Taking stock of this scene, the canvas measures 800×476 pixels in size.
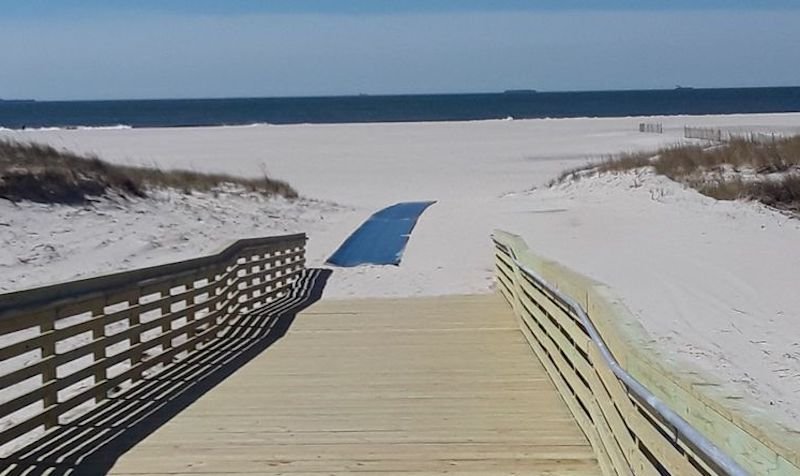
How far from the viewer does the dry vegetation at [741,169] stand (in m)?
27.3

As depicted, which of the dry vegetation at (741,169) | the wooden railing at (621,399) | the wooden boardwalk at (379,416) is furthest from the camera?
the dry vegetation at (741,169)

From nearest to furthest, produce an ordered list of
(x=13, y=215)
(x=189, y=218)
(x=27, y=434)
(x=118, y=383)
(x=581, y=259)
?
(x=27, y=434) < (x=118, y=383) < (x=13, y=215) < (x=581, y=259) < (x=189, y=218)

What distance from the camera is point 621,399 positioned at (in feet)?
17.3

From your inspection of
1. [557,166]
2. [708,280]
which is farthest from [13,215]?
[557,166]

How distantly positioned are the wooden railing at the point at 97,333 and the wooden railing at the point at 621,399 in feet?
10.3

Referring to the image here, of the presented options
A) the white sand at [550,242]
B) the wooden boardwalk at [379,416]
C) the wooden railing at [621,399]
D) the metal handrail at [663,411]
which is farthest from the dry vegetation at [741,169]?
the metal handrail at [663,411]

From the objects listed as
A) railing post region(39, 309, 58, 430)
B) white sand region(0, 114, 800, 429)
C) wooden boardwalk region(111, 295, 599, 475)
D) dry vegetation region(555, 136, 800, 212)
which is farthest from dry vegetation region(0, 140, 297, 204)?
railing post region(39, 309, 58, 430)

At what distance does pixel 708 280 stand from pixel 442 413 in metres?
11.8

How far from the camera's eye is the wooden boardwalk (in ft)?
21.1

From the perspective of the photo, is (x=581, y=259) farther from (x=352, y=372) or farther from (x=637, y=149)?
(x=637, y=149)

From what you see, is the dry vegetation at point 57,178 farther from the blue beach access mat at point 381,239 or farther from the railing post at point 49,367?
the railing post at point 49,367

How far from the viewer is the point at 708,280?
18.6 metres

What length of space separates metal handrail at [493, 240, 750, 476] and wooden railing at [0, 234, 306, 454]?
317cm

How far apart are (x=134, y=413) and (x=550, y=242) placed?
1819 centimetres
